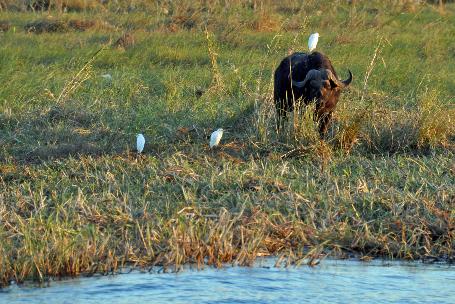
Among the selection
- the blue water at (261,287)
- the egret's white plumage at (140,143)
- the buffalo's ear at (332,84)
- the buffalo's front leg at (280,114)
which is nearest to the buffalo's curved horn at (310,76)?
the buffalo's ear at (332,84)

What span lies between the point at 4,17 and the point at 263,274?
10.7 m

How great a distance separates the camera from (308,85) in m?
9.32

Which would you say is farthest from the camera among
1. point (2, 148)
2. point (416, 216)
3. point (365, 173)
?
point (2, 148)

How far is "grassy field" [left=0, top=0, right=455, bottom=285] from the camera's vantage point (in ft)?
19.8

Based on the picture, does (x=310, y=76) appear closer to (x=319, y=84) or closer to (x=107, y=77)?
(x=319, y=84)

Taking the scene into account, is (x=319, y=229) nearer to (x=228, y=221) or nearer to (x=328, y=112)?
(x=228, y=221)

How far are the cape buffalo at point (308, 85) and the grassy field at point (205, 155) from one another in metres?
0.14

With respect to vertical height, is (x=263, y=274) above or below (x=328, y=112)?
below

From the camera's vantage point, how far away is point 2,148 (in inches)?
339

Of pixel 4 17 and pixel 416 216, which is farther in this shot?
pixel 4 17

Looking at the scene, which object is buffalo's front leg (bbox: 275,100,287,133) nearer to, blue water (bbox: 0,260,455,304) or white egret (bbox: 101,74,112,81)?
white egret (bbox: 101,74,112,81)

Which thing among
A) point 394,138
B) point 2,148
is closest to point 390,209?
point 394,138

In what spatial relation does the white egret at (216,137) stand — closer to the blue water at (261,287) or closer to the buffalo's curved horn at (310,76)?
the buffalo's curved horn at (310,76)

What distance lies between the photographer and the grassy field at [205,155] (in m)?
6.03
